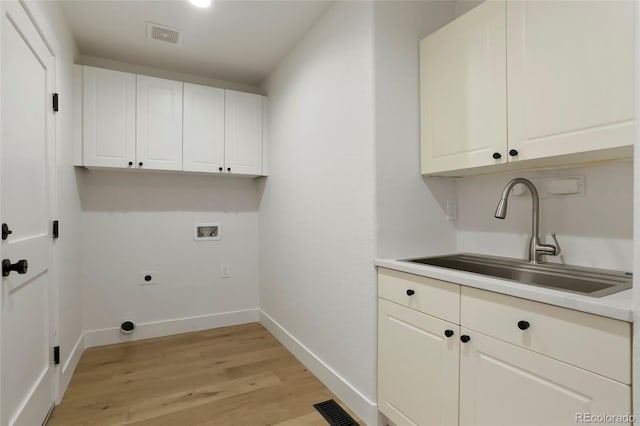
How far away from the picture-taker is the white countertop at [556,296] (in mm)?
924

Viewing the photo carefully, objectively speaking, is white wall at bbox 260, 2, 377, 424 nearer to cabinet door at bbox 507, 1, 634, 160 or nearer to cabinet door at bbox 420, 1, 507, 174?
cabinet door at bbox 420, 1, 507, 174

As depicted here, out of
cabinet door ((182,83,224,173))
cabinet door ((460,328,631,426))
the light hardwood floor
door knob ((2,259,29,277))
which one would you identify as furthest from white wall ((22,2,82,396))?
cabinet door ((460,328,631,426))

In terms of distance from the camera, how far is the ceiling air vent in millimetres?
2389

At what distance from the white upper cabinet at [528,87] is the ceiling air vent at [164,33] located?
179 centimetres

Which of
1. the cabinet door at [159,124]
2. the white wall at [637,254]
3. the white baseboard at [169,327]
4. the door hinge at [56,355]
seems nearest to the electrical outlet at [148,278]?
the white baseboard at [169,327]

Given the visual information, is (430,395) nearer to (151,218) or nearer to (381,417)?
(381,417)

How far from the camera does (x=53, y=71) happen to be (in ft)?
6.45

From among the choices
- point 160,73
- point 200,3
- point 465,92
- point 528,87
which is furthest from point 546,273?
point 160,73

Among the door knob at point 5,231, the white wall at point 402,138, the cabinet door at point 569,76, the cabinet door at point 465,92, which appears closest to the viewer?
the cabinet door at point 569,76

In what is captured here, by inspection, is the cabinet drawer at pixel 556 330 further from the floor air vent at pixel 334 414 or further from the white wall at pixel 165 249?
the white wall at pixel 165 249

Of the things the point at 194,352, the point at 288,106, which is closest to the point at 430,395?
the point at 194,352

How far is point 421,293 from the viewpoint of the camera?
5.11 ft

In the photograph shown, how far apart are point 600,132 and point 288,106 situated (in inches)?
84.5

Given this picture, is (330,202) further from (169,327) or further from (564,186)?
(169,327)
